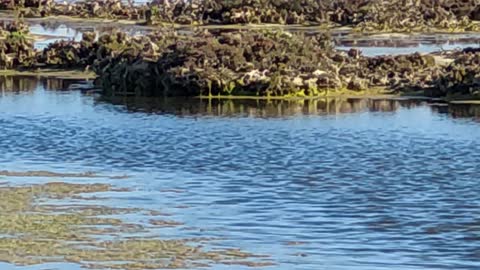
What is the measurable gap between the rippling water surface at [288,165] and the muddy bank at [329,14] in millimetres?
18712

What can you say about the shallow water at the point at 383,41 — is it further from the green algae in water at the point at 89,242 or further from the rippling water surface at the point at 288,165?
the green algae in water at the point at 89,242

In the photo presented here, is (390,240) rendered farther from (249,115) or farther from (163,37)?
(163,37)

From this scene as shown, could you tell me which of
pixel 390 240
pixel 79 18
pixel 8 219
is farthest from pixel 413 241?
pixel 79 18

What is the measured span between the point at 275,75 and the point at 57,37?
16.5 metres

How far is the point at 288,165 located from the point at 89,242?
21.2 feet

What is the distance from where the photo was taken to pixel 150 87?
28984 millimetres

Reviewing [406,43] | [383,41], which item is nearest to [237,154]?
[406,43]

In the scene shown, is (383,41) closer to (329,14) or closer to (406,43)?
(406,43)

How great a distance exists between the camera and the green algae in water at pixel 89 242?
39.4 feet

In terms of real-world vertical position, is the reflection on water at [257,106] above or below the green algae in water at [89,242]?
above

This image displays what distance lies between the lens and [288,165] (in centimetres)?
1895

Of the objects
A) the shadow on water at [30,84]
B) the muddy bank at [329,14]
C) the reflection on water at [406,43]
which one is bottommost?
the shadow on water at [30,84]

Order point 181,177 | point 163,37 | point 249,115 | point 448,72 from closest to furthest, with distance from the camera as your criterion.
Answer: point 181,177
point 249,115
point 448,72
point 163,37

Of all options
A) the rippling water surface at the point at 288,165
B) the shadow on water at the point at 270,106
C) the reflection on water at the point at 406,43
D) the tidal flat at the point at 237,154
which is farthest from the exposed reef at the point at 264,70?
the reflection on water at the point at 406,43
